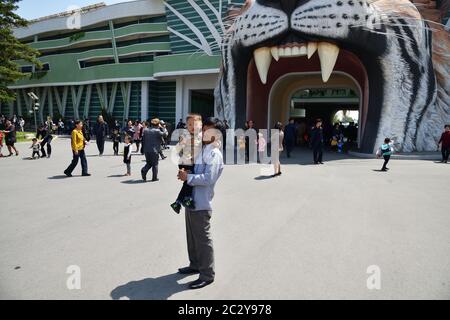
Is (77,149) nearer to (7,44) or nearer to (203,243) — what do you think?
(203,243)

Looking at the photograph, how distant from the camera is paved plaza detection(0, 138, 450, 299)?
3.10m

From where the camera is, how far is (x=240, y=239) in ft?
14.2

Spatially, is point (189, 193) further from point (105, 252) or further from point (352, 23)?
point (352, 23)

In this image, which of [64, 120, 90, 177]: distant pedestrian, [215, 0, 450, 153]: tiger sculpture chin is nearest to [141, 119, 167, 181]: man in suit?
[64, 120, 90, 177]: distant pedestrian

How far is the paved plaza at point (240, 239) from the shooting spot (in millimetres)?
3104

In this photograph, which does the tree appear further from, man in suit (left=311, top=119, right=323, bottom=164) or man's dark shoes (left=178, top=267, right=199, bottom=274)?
man's dark shoes (left=178, top=267, right=199, bottom=274)

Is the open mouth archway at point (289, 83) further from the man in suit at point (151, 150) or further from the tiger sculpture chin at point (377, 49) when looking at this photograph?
the man in suit at point (151, 150)

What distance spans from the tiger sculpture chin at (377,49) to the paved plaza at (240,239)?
4.92 metres

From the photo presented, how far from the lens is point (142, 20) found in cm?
2958

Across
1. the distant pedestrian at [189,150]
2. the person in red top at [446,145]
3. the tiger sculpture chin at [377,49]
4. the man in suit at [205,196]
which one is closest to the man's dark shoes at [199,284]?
the man in suit at [205,196]

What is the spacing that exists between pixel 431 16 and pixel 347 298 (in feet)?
44.3

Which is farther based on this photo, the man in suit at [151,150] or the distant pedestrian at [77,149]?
the distant pedestrian at [77,149]

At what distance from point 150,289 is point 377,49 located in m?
11.4

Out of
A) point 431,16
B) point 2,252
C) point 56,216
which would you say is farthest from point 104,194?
point 431,16
